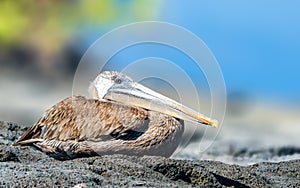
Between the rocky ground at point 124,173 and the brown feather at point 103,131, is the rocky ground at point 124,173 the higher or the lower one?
the lower one

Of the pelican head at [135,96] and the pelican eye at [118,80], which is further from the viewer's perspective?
the pelican eye at [118,80]

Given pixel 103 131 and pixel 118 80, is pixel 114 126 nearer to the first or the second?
pixel 103 131

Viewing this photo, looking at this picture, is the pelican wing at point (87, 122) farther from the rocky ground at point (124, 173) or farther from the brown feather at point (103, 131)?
the rocky ground at point (124, 173)

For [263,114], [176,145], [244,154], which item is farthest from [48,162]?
[263,114]

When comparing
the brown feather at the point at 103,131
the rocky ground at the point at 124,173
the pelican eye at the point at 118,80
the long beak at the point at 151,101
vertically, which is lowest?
the rocky ground at the point at 124,173

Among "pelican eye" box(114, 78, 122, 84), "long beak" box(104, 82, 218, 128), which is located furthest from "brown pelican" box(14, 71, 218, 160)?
"pelican eye" box(114, 78, 122, 84)

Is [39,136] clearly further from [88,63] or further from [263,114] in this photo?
Result: [263,114]

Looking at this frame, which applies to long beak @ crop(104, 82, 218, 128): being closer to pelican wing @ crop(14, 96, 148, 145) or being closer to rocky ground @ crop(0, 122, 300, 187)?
pelican wing @ crop(14, 96, 148, 145)

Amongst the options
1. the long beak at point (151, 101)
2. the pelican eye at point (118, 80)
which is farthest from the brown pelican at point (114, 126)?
the pelican eye at point (118, 80)
